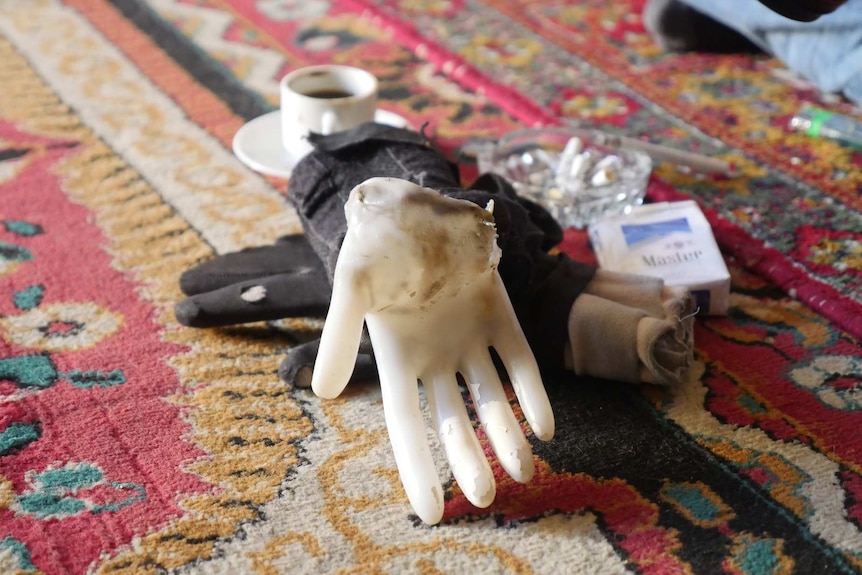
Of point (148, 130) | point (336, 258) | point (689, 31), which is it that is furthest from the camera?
point (689, 31)

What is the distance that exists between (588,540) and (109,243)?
526 mm

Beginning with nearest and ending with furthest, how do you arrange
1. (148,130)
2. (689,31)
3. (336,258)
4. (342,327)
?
(342,327), (336,258), (148,130), (689,31)

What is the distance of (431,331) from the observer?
574mm

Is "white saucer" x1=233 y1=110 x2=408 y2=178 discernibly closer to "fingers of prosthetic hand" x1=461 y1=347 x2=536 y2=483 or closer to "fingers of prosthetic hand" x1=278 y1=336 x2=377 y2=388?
"fingers of prosthetic hand" x1=278 y1=336 x2=377 y2=388

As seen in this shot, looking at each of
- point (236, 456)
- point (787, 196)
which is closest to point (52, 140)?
point (236, 456)

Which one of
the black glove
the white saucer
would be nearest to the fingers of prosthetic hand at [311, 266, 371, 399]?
the black glove

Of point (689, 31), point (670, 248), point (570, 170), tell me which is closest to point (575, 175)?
point (570, 170)

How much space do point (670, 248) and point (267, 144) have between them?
0.45 m

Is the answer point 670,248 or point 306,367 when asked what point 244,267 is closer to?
point 306,367

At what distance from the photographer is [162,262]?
825 millimetres

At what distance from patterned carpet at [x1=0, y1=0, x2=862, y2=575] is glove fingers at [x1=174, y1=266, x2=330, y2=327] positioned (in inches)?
0.9

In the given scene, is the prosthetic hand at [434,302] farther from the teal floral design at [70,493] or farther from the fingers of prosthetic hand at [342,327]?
the teal floral design at [70,493]

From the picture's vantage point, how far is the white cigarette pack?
29.9 inches

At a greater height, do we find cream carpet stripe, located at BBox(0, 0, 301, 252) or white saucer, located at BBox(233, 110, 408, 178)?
white saucer, located at BBox(233, 110, 408, 178)
